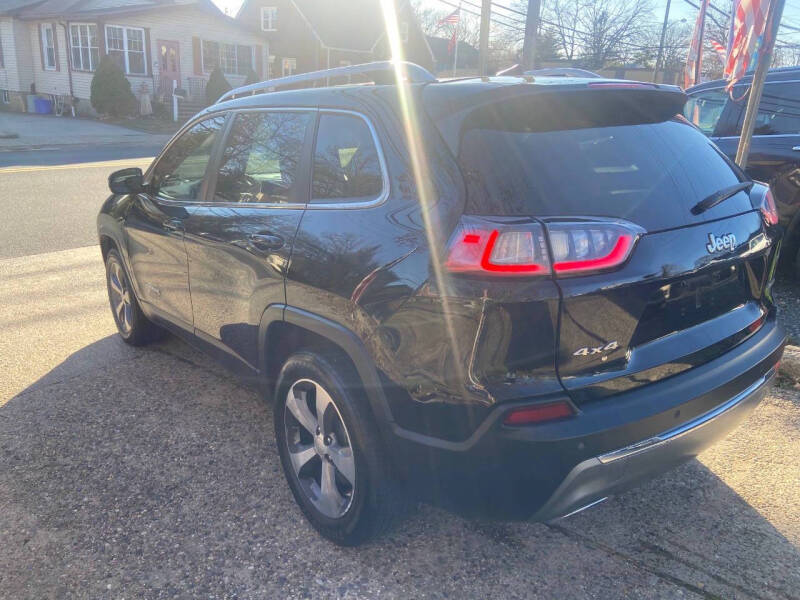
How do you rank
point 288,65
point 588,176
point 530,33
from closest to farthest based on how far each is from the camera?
point 588,176, point 530,33, point 288,65

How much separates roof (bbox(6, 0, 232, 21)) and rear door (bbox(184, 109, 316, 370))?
90.8ft

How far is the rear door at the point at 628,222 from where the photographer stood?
2100 mm

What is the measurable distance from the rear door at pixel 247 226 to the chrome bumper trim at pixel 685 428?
57.0 inches

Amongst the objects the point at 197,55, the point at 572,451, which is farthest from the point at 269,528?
the point at 197,55

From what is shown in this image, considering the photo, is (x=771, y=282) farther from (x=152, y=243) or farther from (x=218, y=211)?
(x=152, y=243)

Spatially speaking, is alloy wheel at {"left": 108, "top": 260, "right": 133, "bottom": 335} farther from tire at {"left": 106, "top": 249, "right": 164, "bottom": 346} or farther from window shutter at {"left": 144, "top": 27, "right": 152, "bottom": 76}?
window shutter at {"left": 144, "top": 27, "right": 152, "bottom": 76}

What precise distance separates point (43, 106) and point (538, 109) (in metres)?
32.6

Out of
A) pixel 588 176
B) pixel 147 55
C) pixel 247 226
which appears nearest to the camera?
pixel 588 176

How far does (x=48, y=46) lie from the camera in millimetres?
29469

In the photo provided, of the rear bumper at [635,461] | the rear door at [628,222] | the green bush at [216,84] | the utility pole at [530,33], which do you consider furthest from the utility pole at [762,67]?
the green bush at [216,84]

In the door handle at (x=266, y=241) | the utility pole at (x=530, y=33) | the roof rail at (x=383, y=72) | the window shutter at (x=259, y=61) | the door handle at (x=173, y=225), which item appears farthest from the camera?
the window shutter at (x=259, y=61)

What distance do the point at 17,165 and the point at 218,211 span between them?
14681 millimetres

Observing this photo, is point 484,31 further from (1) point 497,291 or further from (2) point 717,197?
(1) point 497,291

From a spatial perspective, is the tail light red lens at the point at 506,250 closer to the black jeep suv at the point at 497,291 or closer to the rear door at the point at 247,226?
the black jeep suv at the point at 497,291
